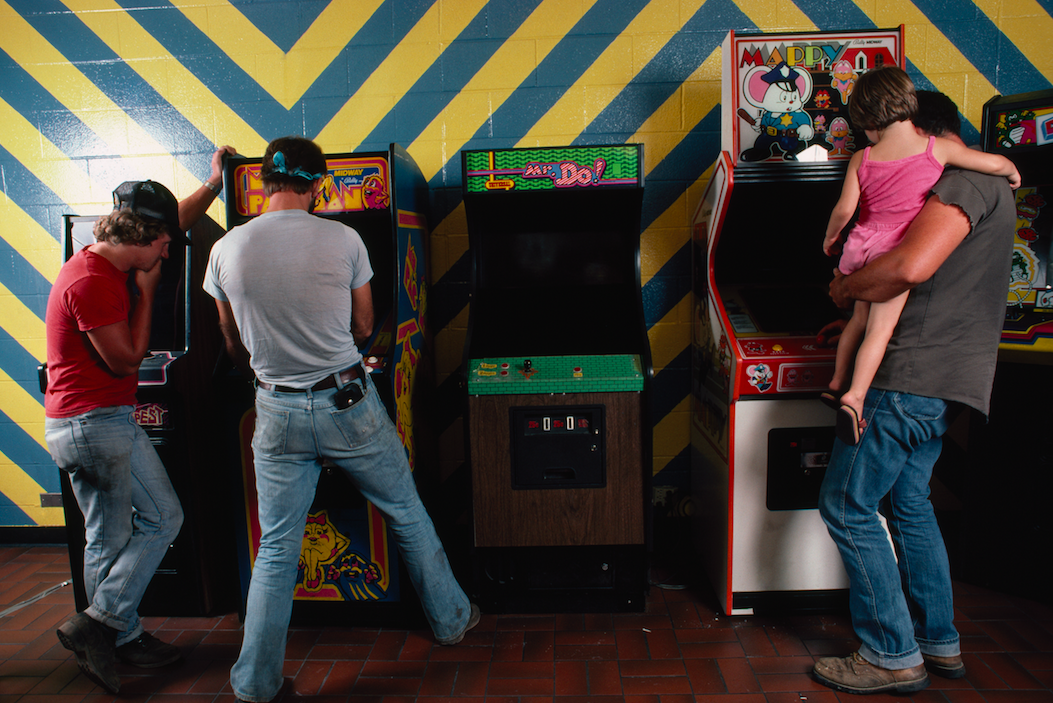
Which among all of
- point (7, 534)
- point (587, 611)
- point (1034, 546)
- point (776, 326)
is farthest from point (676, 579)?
point (7, 534)

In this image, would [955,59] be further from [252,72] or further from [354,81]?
[252,72]

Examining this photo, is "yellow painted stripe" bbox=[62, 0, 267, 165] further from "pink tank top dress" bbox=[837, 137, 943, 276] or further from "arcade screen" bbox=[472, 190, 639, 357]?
"pink tank top dress" bbox=[837, 137, 943, 276]

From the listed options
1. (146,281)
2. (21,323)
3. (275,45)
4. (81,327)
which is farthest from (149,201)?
(21,323)

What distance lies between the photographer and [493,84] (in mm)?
2781

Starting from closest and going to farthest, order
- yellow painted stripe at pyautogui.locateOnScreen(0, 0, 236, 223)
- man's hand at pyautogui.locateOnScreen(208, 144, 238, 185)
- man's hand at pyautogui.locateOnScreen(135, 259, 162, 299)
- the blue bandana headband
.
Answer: the blue bandana headband, man's hand at pyautogui.locateOnScreen(135, 259, 162, 299), man's hand at pyautogui.locateOnScreen(208, 144, 238, 185), yellow painted stripe at pyautogui.locateOnScreen(0, 0, 236, 223)

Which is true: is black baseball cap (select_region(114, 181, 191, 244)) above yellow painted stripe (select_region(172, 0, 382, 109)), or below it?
below

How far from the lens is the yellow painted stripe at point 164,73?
2834 millimetres

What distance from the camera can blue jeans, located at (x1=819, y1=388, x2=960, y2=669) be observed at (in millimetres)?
1728

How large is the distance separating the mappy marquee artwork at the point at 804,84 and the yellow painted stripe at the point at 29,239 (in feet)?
10.8

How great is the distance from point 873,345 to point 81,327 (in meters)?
2.41

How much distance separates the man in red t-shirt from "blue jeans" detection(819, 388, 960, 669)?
7.47 ft

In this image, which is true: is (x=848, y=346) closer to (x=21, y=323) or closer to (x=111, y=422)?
(x=111, y=422)

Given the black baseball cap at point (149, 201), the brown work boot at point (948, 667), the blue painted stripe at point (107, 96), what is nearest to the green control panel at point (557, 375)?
the black baseball cap at point (149, 201)

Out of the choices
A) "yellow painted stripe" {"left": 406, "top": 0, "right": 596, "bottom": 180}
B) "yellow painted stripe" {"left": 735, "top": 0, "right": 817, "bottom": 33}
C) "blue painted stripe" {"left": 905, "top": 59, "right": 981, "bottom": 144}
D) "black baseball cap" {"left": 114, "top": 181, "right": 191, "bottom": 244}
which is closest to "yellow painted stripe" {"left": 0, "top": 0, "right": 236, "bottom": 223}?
"black baseball cap" {"left": 114, "top": 181, "right": 191, "bottom": 244}
